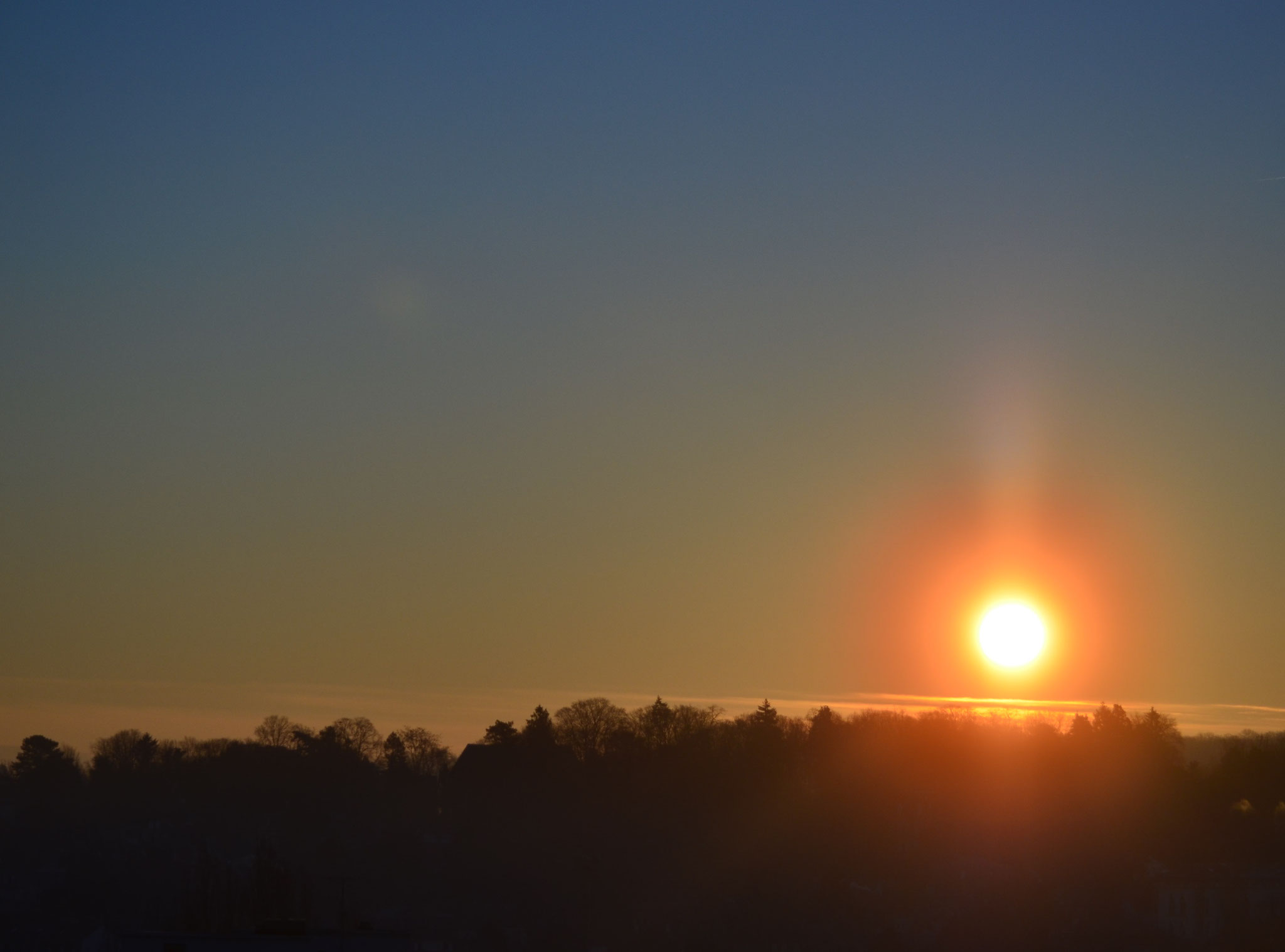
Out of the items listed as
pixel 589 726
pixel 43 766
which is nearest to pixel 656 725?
pixel 589 726

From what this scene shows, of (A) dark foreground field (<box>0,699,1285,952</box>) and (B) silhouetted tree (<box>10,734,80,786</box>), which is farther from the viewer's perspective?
(B) silhouetted tree (<box>10,734,80,786</box>)

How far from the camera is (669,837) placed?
122438 mm

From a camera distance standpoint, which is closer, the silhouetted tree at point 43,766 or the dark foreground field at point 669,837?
the dark foreground field at point 669,837

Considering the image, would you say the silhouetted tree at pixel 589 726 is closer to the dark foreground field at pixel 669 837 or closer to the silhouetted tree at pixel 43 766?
the dark foreground field at pixel 669 837

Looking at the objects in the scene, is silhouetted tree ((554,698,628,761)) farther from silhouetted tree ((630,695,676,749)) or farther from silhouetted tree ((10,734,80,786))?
silhouetted tree ((10,734,80,786))

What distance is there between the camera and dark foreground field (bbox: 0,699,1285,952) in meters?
105

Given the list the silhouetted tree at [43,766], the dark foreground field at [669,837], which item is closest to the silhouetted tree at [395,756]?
the dark foreground field at [669,837]

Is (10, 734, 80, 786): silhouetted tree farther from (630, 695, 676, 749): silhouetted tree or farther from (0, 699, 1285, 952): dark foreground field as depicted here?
(630, 695, 676, 749): silhouetted tree

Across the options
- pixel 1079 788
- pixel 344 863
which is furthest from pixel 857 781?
pixel 344 863

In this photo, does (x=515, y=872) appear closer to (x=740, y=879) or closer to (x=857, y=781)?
(x=740, y=879)

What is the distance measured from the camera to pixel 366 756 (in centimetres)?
15062

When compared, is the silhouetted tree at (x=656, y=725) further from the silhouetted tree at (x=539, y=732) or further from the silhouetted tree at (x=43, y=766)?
the silhouetted tree at (x=43, y=766)

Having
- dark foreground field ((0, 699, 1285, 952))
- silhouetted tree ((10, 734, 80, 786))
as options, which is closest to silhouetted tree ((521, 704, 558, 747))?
dark foreground field ((0, 699, 1285, 952))

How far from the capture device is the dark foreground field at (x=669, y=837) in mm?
105375
